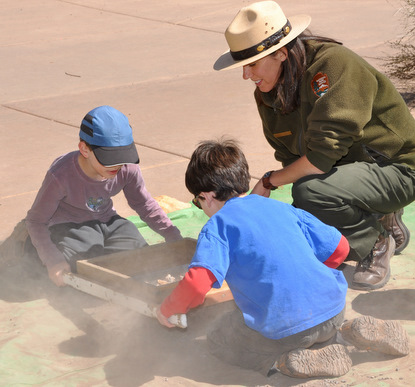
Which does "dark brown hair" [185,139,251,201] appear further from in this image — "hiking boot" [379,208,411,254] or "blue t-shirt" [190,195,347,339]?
"hiking boot" [379,208,411,254]

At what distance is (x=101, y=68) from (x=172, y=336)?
5.62m

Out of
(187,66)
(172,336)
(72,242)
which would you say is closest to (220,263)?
(172,336)

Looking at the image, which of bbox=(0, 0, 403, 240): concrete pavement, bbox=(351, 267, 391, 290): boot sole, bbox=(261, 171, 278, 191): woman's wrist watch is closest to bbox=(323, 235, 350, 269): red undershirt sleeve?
bbox=(351, 267, 391, 290): boot sole

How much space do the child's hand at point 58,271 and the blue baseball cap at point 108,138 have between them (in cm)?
54

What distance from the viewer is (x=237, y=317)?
11.2 feet

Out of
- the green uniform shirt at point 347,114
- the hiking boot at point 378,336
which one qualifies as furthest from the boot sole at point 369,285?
the hiking boot at point 378,336

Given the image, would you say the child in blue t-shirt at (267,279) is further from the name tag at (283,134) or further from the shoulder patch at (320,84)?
the name tag at (283,134)

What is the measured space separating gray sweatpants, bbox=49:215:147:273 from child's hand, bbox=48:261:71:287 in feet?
0.78

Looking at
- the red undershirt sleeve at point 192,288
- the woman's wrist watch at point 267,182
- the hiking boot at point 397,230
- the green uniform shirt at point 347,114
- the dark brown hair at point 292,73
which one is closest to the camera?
the red undershirt sleeve at point 192,288

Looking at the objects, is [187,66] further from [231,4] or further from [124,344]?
[124,344]

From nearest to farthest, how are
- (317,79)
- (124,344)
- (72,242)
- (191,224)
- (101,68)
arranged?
(124,344) → (317,79) → (72,242) → (191,224) → (101,68)

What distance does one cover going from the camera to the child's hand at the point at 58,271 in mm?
3932

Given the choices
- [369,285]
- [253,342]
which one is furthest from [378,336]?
[369,285]

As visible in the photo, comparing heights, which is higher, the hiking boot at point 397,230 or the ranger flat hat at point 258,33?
the ranger flat hat at point 258,33
